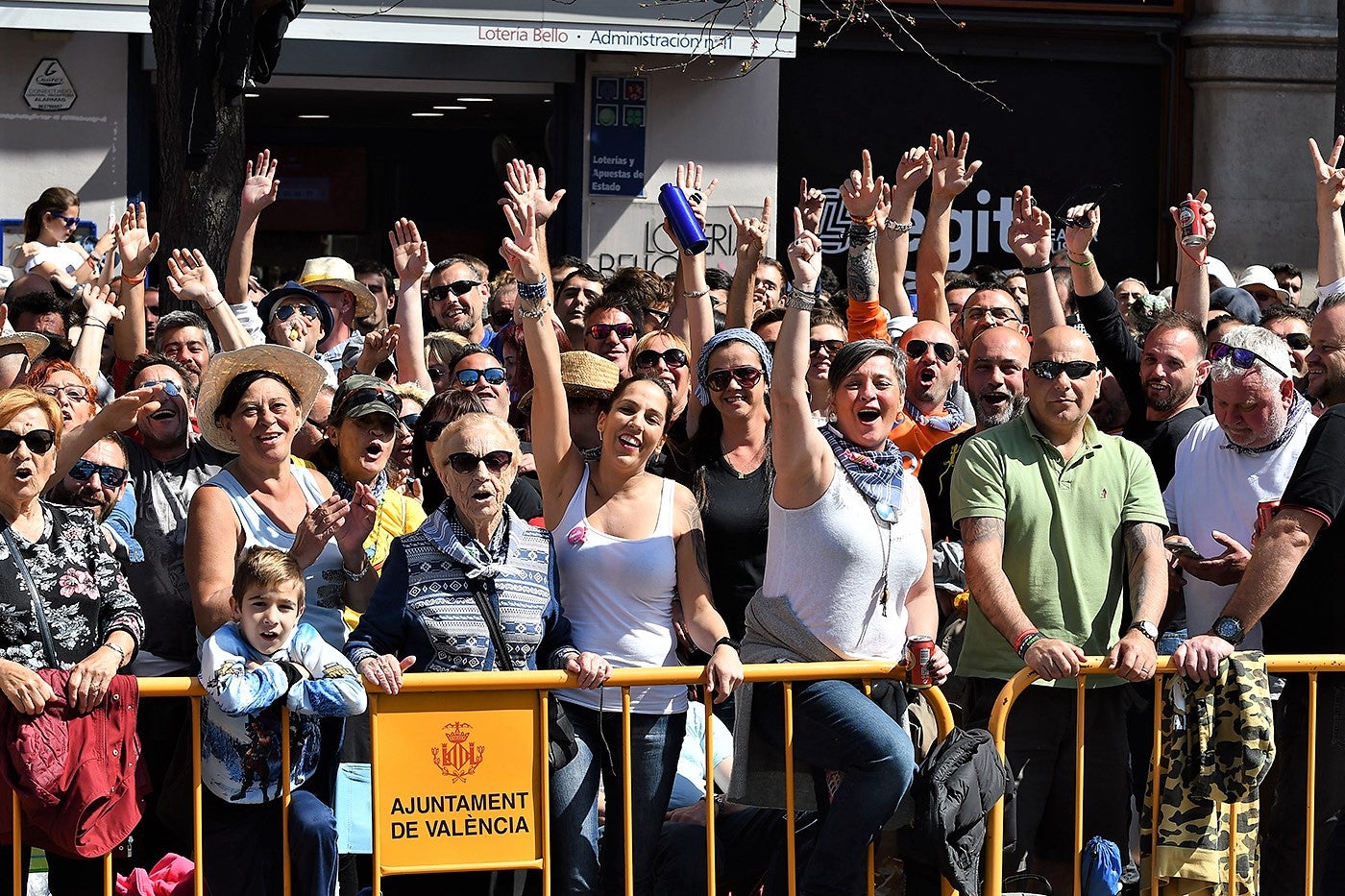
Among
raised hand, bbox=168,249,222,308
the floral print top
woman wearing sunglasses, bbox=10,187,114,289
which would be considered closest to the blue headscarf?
the floral print top

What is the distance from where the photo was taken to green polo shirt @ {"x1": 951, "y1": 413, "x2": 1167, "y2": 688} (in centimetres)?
560

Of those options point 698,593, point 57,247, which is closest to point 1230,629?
point 698,593

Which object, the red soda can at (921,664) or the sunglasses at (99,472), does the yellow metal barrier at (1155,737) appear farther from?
the sunglasses at (99,472)

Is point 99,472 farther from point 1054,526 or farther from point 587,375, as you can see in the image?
point 1054,526

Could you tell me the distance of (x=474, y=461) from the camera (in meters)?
5.21

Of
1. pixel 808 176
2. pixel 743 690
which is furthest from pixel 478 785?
pixel 808 176

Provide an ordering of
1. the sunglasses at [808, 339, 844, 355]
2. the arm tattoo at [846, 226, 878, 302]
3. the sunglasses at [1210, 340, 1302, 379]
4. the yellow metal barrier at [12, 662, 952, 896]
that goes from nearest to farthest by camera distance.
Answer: the yellow metal barrier at [12, 662, 952, 896], the sunglasses at [1210, 340, 1302, 379], the sunglasses at [808, 339, 844, 355], the arm tattoo at [846, 226, 878, 302]

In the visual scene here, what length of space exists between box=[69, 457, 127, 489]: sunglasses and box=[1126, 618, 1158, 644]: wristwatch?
324 cm

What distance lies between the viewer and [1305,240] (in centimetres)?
1534

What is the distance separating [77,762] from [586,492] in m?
1.68

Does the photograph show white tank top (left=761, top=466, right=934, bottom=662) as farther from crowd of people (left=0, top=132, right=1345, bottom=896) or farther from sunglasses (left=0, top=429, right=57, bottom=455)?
sunglasses (left=0, top=429, right=57, bottom=455)

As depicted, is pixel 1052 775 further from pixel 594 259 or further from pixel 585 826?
pixel 594 259

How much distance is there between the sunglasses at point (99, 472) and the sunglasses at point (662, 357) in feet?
6.32

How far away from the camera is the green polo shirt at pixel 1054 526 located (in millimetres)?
5602
